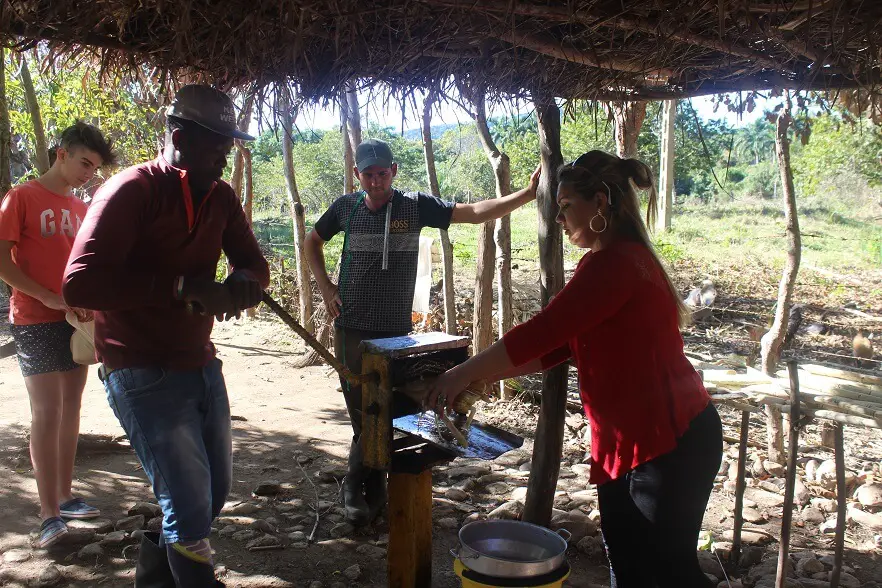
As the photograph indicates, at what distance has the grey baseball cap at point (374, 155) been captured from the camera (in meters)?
3.94

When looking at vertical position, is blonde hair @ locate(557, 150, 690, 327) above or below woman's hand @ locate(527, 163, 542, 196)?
below

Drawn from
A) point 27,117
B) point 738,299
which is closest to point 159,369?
point 27,117

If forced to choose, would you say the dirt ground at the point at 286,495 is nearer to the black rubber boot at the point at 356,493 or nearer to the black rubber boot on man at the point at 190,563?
the black rubber boot at the point at 356,493

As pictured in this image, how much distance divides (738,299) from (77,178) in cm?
1116

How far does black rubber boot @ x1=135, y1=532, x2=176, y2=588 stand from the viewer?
103 inches

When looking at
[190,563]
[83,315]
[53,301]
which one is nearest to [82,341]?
[83,315]

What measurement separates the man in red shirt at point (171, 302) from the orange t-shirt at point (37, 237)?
4.12 ft

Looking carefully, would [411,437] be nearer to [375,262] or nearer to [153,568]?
[153,568]

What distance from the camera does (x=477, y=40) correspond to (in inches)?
111

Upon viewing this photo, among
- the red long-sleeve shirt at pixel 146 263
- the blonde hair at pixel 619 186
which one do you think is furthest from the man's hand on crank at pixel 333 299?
the blonde hair at pixel 619 186

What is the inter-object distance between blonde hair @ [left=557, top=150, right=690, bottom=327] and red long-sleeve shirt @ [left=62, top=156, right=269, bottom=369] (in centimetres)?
137

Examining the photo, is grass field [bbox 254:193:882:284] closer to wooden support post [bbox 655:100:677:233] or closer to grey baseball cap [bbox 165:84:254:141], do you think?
wooden support post [bbox 655:100:677:233]

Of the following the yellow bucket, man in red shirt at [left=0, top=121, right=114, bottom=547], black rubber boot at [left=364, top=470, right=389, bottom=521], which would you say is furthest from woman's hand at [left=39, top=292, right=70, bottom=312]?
the yellow bucket

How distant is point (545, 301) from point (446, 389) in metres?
Answer: 1.38
